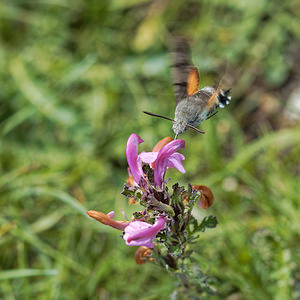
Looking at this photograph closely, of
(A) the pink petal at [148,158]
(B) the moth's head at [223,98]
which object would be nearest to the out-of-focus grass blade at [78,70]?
(B) the moth's head at [223,98]

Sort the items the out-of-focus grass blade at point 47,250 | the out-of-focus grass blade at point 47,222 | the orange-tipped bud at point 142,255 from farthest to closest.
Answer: the out-of-focus grass blade at point 47,222
the out-of-focus grass blade at point 47,250
the orange-tipped bud at point 142,255

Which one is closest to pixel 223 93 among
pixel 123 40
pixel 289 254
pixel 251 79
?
pixel 289 254

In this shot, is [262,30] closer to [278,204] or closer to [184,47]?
[278,204]

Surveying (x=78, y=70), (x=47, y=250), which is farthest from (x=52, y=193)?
(x=78, y=70)

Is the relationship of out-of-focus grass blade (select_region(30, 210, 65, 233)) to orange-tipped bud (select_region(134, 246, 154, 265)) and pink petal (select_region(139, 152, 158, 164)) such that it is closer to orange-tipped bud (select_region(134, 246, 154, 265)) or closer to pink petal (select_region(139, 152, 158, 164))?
orange-tipped bud (select_region(134, 246, 154, 265))

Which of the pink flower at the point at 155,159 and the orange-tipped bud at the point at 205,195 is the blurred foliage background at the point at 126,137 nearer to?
the orange-tipped bud at the point at 205,195

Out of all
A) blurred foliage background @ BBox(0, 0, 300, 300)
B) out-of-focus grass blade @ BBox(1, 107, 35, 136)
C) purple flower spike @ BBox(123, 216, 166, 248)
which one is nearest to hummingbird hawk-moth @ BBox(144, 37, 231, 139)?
purple flower spike @ BBox(123, 216, 166, 248)
